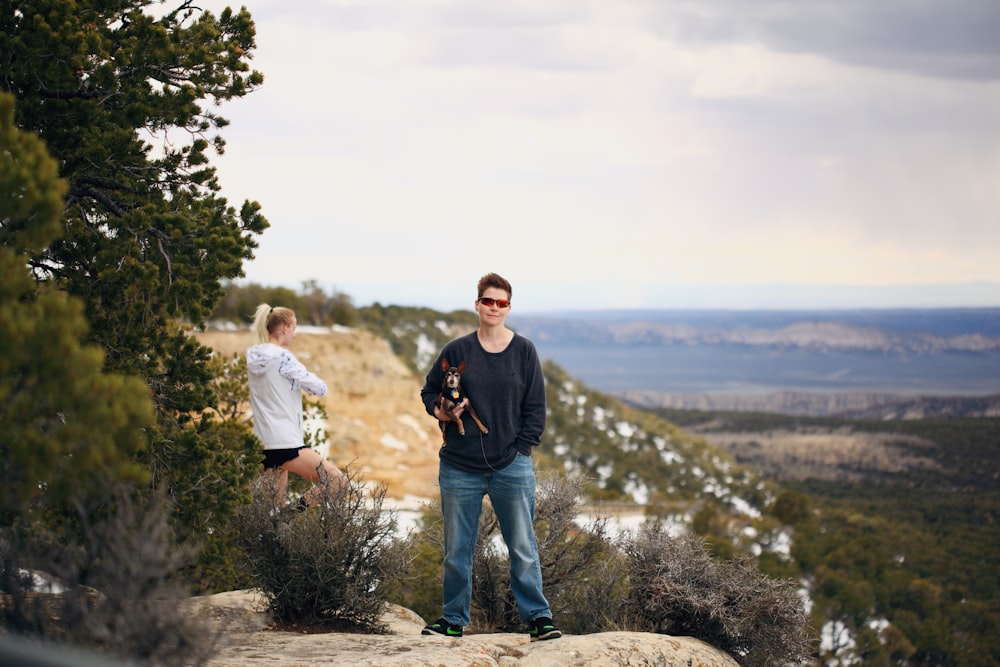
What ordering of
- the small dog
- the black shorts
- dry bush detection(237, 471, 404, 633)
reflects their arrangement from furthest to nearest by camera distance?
the black shorts
dry bush detection(237, 471, 404, 633)
the small dog

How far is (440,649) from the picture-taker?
216 inches

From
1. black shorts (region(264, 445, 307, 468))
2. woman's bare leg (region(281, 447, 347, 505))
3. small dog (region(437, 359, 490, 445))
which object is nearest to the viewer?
small dog (region(437, 359, 490, 445))

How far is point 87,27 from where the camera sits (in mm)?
7297

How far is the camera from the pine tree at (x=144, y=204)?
6.96 meters

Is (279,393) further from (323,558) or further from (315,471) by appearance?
(323,558)

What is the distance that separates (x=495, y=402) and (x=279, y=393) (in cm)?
202

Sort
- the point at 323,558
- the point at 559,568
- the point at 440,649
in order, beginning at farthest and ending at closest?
the point at 559,568
the point at 323,558
the point at 440,649

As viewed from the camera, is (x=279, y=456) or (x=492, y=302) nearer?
(x=492, y=302)

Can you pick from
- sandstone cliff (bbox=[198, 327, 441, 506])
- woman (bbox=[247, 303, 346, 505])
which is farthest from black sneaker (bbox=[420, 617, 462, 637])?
sandstone cliff (bbox=[198, 327, 441, 506])

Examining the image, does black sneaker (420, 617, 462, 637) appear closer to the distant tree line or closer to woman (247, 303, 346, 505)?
woman (247, 303, 346, 505)

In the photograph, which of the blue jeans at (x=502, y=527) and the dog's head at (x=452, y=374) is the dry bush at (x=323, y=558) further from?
the dog's head at (x=452, y=374)

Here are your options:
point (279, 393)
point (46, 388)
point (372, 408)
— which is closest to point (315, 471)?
point (279, 393)

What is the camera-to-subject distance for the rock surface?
512 centimetres

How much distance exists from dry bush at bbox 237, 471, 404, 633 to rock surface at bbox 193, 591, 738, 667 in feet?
0.79
